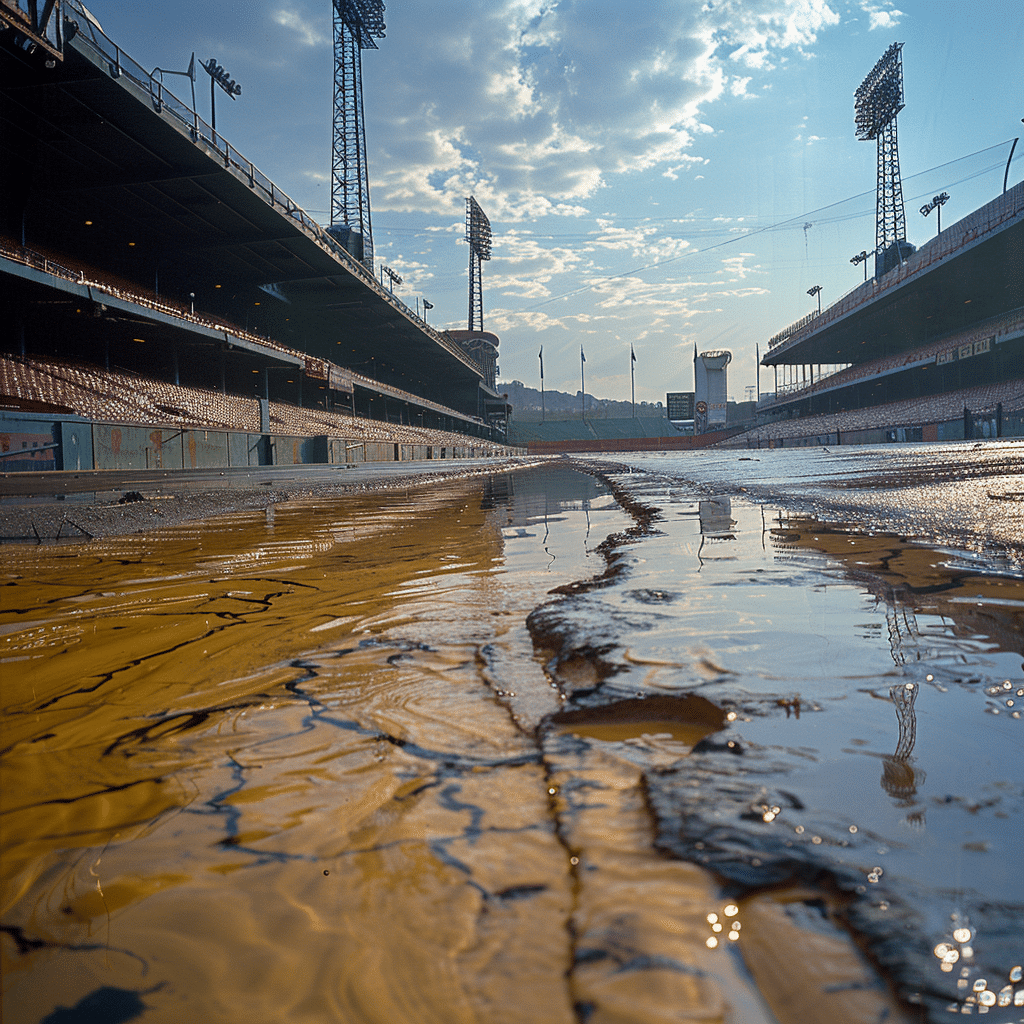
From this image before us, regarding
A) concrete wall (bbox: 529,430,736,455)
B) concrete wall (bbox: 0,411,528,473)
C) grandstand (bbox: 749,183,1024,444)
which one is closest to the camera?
concrete wall (bbox: 0,411,528,473)

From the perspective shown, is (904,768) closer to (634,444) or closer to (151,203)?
(151,203)

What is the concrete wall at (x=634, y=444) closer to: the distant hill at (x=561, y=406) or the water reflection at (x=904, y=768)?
the distant hill at (x=561, y=406)

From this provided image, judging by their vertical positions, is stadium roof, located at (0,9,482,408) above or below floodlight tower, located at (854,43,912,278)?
below

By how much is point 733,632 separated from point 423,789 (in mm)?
1198

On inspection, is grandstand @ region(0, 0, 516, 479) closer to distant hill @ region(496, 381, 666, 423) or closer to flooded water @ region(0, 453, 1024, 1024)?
flooded water @ region(0, 453, 1024, 1024)

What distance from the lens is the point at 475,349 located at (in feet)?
261

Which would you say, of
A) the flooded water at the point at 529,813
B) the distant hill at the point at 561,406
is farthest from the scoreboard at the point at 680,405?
the flooded water at the point at 529,813

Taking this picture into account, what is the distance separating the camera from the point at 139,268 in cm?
2547

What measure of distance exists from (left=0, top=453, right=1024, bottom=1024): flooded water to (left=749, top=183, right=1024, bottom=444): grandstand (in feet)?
94.9

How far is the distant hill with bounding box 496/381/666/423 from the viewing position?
104 m

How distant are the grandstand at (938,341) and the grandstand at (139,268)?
90.6 ft

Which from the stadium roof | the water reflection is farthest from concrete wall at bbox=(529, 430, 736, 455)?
the water reflection

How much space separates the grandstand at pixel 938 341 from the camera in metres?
33.0

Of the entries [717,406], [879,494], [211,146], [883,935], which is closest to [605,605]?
[883,935]
